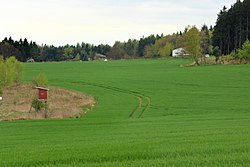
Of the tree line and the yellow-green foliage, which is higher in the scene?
the tree line

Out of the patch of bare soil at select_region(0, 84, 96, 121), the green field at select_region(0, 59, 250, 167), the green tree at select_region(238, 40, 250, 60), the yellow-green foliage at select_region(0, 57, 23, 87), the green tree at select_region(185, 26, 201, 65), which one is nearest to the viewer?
Result: the green field at select_region(0, 59, 250, 167)

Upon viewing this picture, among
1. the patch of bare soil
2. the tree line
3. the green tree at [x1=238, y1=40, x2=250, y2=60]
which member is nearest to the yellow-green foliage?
the patch of bare soil

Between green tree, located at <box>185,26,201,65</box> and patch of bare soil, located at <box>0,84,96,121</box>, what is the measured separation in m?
57.9

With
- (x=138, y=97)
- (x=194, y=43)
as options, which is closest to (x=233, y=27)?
(x=194, y=43)

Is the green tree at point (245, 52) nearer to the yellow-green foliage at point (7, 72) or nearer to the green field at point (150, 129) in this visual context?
the green field at point (150, 129)

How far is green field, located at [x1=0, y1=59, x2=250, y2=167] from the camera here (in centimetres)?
984

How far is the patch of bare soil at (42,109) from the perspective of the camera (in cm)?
3409

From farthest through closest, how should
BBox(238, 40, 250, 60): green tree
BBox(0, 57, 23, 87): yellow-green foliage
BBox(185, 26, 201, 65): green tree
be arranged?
BBox(185, 26, 201, 65): green tree < BBox(238, 40, 250, 60): green tree < BBox(0, 57, 23, 87): yellow-green foliage

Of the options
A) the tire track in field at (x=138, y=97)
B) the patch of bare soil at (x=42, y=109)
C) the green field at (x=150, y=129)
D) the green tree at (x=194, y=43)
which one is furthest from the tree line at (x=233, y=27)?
the patch of bare soil at (x=42, y=109)

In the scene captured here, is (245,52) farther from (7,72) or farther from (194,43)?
(7,72)

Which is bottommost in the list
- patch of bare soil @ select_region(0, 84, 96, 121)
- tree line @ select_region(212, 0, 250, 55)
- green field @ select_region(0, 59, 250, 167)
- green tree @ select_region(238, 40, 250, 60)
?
patch of bare soil @ select_region(0, 84, 96, 121)

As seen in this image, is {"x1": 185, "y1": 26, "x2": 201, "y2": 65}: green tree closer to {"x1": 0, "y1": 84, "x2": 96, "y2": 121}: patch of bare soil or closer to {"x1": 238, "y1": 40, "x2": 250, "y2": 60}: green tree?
{"x1": 238, "y1": 40, "x2": 250, "y2": 60}: green tree

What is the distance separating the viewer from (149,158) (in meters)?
9.67

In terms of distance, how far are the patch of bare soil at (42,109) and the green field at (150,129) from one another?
73.8 inches
